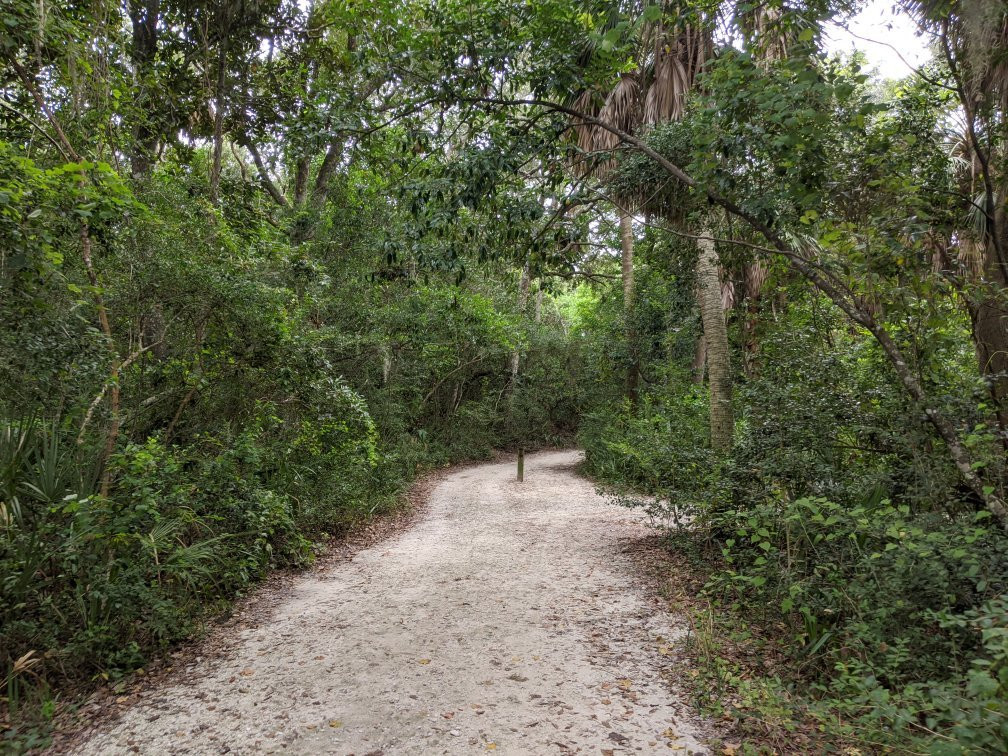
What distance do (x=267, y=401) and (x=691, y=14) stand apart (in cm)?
694

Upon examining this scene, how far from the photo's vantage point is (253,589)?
626 cm

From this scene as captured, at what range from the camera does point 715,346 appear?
809 centimetres

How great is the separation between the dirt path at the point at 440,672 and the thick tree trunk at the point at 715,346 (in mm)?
2385

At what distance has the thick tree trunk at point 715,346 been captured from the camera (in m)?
7.85

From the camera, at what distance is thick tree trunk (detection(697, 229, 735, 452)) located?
7.85 m

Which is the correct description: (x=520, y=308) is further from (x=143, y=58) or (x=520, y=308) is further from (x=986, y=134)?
(x=986, y=134)

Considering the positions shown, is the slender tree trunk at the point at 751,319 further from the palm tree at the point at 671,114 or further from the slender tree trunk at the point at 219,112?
the slender tree trunk at the point at 219,112

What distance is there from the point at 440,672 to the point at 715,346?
Result: 19.5 ft

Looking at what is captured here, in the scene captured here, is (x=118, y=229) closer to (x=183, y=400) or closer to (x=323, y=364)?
(x=183, y=400)

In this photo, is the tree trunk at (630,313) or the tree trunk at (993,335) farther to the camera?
the tree trunk at (630,313)

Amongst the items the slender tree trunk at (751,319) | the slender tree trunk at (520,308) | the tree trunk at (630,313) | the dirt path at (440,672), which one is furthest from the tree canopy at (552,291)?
the slender tree trunk at (520,308)

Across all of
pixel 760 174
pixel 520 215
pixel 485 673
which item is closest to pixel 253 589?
pixel 485 673

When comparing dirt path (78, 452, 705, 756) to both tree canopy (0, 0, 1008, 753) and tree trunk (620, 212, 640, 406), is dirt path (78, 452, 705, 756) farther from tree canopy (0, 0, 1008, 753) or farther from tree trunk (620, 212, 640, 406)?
tree trunk (620, 212, 640, 406)

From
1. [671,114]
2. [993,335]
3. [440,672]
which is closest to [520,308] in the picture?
[671,114]
